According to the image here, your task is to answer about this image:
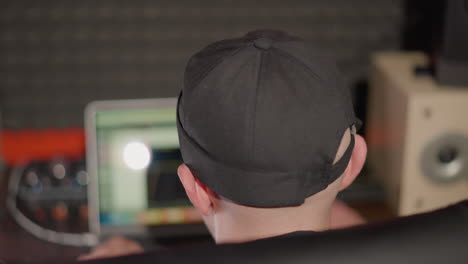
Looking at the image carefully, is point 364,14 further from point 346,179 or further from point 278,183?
point 278,183

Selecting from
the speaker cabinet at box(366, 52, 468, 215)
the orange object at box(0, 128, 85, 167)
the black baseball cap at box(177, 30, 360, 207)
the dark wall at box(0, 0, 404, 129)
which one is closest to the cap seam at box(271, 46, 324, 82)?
the black baseball cap at box(177, 30, 360, 207)

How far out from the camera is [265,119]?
2.63 feet

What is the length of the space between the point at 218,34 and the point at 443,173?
827 mm

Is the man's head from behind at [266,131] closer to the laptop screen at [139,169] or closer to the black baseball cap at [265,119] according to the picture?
the black baseball cap at [265,119]

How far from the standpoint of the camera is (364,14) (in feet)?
6.99

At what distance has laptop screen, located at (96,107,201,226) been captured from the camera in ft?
5.68

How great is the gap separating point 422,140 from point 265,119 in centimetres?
100

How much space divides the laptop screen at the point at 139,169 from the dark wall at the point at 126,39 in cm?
42

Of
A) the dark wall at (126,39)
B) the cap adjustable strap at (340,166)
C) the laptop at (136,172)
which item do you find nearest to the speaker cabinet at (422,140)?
the dark wall at (126,39)

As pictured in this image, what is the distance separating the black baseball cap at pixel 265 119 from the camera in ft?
2.64

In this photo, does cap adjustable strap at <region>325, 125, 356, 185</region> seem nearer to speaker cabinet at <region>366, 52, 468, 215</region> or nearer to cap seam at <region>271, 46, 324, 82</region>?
cap seam at <region>271, 46, 324, 82</region>

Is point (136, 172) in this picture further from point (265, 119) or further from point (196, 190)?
point (265, 119)

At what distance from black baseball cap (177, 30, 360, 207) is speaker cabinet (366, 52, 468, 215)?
84cm

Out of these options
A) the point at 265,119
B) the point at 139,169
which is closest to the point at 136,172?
the point at 139,169
